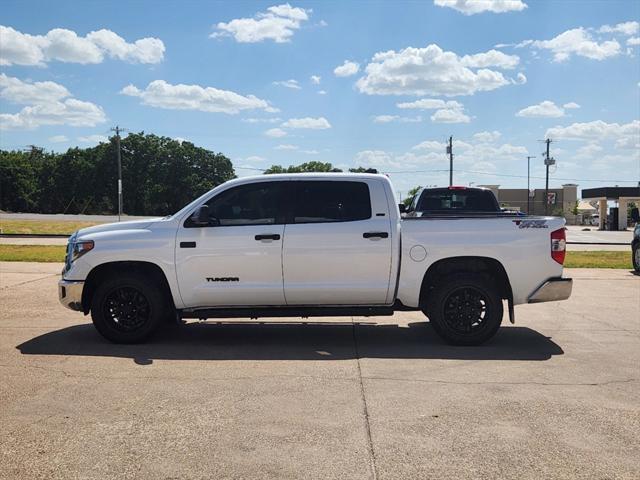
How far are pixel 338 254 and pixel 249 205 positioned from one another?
1197 millimetres

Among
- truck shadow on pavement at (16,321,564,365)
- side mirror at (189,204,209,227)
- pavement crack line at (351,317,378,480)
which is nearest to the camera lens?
pavement crack line at (351,317,378,480)

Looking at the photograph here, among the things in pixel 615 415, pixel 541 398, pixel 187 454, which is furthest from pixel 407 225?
pixel 187 454

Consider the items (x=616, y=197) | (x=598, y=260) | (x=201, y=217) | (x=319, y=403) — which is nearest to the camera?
(x=319, y=403)

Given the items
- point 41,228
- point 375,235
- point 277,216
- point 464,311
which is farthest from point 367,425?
point 41,228

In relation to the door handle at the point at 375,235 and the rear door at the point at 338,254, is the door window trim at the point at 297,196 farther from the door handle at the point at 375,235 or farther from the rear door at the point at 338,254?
the door handle at the point at 375,235

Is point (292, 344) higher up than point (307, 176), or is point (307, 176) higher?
point (307, 176)

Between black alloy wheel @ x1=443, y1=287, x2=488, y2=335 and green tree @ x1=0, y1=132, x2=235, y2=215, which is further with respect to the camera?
green tree @ x1=0, y1=132, x2=235, y2=215

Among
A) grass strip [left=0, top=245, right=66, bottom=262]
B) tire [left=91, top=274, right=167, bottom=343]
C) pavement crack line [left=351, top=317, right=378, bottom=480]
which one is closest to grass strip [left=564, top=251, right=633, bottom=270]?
pavement crack line [left=351, top=317, right=378, bottom=480]

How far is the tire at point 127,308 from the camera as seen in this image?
23.0ft

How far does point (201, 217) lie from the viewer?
682cm

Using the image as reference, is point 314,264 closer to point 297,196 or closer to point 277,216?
point 277,216

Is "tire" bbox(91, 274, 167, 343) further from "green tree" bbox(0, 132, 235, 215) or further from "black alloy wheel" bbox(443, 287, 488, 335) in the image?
"green tree" bbox(0, 132, 235, 215)

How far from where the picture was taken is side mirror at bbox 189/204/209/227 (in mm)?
6820

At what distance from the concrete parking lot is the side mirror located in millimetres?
1446
